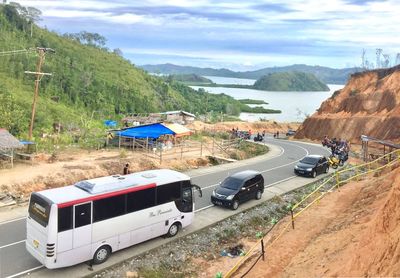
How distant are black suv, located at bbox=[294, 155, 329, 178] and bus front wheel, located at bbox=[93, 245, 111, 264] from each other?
63.2 feet

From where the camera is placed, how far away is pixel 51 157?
27.8 metres

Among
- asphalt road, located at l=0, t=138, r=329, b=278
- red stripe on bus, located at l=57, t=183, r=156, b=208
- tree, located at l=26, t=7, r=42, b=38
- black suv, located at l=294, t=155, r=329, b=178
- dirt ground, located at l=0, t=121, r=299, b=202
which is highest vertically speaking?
tree, located at l=26, t=7, r=42, b=38

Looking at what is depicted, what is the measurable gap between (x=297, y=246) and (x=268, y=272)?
2.83m

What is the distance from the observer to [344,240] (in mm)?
14039

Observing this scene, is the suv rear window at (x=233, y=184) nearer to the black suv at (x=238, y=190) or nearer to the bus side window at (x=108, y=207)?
the black suv at (x=238, y=190)

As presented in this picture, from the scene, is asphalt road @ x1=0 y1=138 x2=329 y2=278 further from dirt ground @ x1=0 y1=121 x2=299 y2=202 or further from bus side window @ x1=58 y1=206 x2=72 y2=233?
dirt ground @ x1=0 y1=121 x2=299 y2=202

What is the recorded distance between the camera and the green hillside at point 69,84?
5665 cm

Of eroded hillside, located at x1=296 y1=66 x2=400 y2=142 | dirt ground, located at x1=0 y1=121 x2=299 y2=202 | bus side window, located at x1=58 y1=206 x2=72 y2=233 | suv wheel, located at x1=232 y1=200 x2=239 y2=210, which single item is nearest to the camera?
bus side window, located at x1=58 y1=206 x2=72 y2=233

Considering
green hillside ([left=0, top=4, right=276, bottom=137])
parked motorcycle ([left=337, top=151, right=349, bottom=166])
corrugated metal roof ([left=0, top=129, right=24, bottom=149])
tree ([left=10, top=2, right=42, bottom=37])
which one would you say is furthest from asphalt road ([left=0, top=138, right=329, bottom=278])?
tree ([left=10, top=2, right=42, bottom=37])

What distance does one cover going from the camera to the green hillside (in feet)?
186

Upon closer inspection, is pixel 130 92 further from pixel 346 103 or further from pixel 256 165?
pixel 256 165

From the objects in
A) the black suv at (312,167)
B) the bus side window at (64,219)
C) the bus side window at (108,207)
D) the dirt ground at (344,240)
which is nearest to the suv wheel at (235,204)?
the dirt ground at (344,240)

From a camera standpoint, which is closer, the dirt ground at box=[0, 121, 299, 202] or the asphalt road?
the asphalt road

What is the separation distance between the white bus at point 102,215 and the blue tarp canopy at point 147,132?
56.1ft
